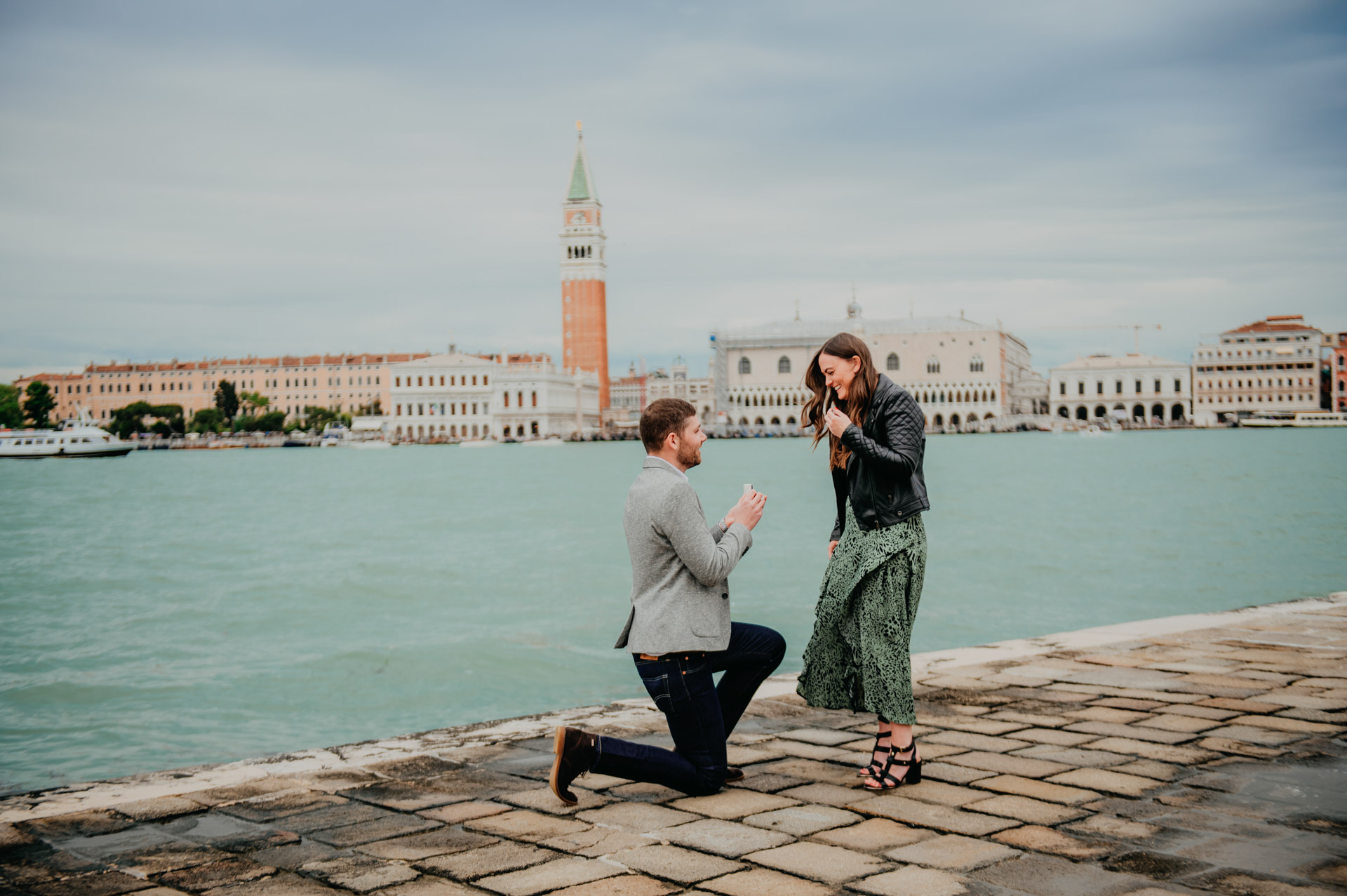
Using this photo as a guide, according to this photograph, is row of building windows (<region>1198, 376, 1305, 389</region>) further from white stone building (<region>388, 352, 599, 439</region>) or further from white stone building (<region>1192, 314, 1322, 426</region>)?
white stone building (<region>388, 352, 599, 439</region>)

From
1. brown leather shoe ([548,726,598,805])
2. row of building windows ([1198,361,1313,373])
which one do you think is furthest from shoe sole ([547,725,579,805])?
row of building windows ([1198,361,1313,373])

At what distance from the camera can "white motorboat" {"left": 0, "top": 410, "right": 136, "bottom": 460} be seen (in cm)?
7088

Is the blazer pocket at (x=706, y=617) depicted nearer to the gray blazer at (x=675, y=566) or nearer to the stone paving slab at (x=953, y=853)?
the gray blazer at (x=675, y=566)

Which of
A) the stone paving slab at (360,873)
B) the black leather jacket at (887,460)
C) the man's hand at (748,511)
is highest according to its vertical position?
the black leather jacket at (887,460)

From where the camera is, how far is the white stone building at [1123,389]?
101 meters

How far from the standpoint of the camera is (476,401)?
335 ft

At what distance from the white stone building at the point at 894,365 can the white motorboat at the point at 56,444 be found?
51.2 meters

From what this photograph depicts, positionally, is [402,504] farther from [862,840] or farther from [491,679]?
[862,840]

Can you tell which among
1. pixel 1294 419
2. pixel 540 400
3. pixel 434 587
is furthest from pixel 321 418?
pixel 434 587

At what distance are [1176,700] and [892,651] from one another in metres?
1.61

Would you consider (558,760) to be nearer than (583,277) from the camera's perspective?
Yes

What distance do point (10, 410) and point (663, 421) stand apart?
324 ft

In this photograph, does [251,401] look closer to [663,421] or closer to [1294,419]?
[1294,419]

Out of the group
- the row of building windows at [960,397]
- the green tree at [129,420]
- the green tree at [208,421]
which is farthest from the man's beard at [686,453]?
the green tree at [208,421]
